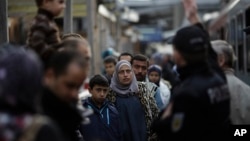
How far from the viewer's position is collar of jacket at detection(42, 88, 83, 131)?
12.9 ft

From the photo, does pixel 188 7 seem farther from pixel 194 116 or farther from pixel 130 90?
pixel 130 90

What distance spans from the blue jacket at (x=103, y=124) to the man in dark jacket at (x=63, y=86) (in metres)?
3.23

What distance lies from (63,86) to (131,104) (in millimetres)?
3916

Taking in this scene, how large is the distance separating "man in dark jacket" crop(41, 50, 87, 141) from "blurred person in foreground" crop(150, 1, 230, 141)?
0.70m

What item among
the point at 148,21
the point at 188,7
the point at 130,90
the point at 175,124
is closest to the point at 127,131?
the point at 130,90

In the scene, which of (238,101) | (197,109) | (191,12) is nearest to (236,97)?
(238,101)

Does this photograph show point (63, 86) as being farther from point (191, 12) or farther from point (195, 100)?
point (191, 12)

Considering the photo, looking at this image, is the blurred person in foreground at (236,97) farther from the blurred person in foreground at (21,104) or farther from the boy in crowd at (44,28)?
the blurred person in foreground at (21,104)

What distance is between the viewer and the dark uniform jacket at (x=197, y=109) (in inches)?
173

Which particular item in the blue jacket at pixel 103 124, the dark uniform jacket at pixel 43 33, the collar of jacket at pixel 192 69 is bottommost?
the blue jacket at pixel 103 124

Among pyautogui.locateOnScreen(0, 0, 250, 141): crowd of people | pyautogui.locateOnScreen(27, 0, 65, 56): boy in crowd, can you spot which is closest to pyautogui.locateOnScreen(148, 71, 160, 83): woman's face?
pyautogui.locateOnScreen(0, 0, 250, 141): crowd of people

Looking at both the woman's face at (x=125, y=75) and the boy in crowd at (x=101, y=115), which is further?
the woman's face at (x=125, y=75)

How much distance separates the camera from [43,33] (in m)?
4.95

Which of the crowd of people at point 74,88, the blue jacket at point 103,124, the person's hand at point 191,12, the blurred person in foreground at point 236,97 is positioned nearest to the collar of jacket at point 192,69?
the crowd of people at point 74,88
